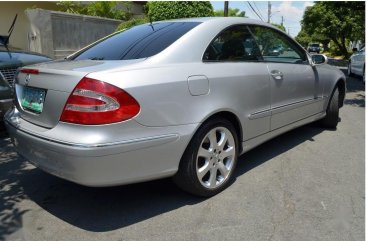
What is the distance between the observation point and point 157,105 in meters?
2.86

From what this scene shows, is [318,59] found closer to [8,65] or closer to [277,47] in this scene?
[277,47]

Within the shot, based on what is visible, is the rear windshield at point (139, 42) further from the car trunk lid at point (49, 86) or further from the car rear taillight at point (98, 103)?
the car rear taillight at point (98, 103)

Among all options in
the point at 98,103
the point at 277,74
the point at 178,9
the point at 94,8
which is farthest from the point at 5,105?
the point at 94,8

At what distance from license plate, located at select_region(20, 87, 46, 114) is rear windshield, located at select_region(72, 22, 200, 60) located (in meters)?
0.63

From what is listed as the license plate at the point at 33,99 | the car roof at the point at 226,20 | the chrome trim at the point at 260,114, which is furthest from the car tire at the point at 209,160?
the license plate at the point at 33,99

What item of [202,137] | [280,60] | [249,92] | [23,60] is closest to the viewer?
[202,137]

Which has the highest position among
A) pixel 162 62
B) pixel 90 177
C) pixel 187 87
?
pixel 162 62

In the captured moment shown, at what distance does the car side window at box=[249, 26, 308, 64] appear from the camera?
4.14 meters

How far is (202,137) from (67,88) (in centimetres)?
115

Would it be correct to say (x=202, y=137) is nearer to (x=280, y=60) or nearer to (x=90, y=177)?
(x=90, y=177)

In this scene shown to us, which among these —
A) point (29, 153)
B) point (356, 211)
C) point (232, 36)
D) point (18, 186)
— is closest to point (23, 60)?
point (18, 186)

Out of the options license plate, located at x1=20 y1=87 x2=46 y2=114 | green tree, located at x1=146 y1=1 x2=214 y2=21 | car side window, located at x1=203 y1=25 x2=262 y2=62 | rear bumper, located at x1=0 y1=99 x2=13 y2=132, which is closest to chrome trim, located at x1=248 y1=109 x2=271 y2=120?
car side window, located at x1=203 y1=25 x2=262 y2=62

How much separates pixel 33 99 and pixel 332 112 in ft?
13.8

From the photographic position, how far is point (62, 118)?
2793 millimetres
